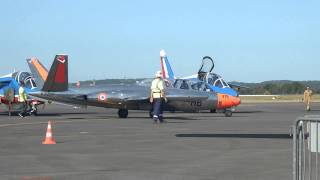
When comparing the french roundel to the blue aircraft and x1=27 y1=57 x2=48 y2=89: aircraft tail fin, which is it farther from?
the blue aircraft

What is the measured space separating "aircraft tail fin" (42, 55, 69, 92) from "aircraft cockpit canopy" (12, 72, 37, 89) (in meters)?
5.00

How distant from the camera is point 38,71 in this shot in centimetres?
3181

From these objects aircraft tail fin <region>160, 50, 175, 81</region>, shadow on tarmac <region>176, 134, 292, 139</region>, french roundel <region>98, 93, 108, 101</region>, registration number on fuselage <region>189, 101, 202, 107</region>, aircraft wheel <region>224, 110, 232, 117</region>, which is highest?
aircraft tail fin <region>160, 50, 175, 81</region>

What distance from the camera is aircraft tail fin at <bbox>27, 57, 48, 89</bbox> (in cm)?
3086

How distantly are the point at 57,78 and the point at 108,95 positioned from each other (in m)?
2.44

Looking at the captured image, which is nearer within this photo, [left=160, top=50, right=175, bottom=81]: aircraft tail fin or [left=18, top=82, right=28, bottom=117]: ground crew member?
[left=18, top=82, right=28, bottom=117]: ground crew member

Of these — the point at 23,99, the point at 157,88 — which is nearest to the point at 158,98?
the point at 157,88

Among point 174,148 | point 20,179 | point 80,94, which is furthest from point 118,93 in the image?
point 20,179

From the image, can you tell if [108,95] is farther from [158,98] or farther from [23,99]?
[23,99]

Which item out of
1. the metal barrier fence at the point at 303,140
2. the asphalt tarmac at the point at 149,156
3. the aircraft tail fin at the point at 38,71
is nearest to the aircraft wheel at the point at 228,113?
the aircraft tail fin at the point at 38,71

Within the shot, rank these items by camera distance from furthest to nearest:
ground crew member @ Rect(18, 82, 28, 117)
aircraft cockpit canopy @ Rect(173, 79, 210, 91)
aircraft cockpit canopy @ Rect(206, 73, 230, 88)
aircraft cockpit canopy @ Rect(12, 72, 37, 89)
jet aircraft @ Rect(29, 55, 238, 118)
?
1. aircraft cockpit canopy @ Rect(12, 72, 37, 89)
2. aircraft cockpit canopy @ Rect(206, 73, 230, 88)
3. ground crew member @ Rect(18, 82, 28, 117)
4. aircraft cockpit canopy @ Rect(173, 79, 210, 91)
5. jet aircraft @ Rect(29, 55, 238, 118)

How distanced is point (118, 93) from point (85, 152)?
51.9 ft

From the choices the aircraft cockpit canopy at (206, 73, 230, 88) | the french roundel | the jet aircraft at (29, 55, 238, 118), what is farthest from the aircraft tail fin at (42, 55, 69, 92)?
the aircraft cockpit canopy at (206, 73, 230, 88)

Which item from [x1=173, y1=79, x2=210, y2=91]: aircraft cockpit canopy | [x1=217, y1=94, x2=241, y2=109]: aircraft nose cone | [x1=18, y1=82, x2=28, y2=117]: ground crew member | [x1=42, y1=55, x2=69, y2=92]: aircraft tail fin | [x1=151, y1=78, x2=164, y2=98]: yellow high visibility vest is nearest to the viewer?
[x1=151, y1=78, x2=164, y2=98]: yellow high visibility vest
